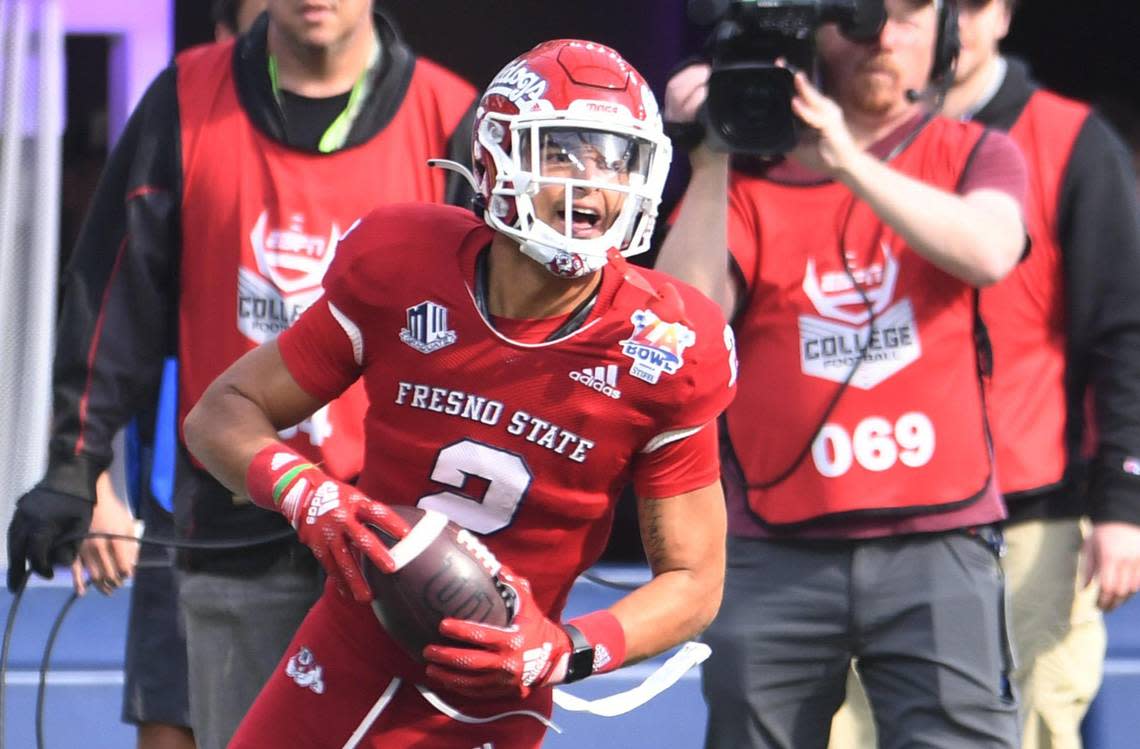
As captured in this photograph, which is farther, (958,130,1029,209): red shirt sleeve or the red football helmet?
(958,130,1029,209): red shirt sleeve

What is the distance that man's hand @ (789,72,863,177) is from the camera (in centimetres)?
313

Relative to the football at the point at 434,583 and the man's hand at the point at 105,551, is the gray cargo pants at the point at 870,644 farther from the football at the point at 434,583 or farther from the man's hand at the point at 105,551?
the man's hand at the point at 105,551

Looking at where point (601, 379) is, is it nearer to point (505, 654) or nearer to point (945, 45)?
point (505, 654)

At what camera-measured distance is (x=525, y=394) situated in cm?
265

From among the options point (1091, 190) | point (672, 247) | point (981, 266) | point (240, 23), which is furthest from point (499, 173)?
point (240, 23)

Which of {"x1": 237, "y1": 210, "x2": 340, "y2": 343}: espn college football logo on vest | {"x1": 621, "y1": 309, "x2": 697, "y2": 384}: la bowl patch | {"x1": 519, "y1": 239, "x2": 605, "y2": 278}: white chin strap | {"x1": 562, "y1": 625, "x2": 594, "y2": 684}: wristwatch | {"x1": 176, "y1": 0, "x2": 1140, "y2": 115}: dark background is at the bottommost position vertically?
{"x1": 176, "y1": 0, "x2": 1140, "y2": 115}: dark background

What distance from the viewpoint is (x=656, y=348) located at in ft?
8.68

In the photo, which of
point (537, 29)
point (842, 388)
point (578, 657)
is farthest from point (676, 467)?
point (537, 29)

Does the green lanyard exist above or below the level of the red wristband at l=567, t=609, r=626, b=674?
above

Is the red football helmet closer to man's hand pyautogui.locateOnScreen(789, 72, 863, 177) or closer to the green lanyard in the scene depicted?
man's hand pyautogui.locateOnScreen(789, 72, 863, 177)

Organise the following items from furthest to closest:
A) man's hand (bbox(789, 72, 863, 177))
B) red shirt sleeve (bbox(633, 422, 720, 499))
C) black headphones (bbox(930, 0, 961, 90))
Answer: black headphones (bbox(930, 0, 961, 90)) → man's hand (bbox(789, 72, 863, 177)) → red shirt sleeve (bbox(633, 422, 720, 499))

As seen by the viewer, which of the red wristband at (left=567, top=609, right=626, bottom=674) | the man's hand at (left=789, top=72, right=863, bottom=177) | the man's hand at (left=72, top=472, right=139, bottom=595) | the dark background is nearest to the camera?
the red wristband at (left=567, top=609, right=626, bottom=674)

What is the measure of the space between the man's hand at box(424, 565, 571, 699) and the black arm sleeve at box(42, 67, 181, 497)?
45.4 inches

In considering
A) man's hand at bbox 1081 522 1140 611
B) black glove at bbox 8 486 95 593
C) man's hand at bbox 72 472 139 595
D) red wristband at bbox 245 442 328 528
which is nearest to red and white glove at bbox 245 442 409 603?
red wristband at bbox 245 442 328 528
